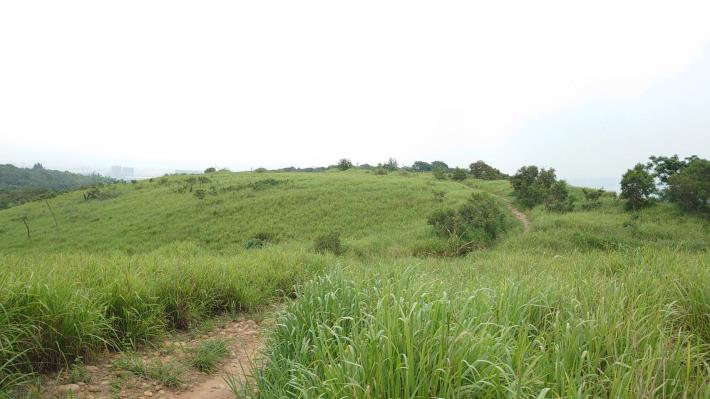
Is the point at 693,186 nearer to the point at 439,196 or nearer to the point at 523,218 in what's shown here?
the point at 523,218

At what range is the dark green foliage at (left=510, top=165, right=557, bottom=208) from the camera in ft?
100

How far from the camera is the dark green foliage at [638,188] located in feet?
79.6

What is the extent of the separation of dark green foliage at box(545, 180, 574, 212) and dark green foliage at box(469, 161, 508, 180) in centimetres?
2500

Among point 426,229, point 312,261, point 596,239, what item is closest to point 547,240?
point 596,239

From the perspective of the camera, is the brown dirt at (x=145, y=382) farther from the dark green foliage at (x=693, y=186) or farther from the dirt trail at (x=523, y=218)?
the dark green foliage at (x=693, y=186)

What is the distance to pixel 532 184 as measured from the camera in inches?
1273

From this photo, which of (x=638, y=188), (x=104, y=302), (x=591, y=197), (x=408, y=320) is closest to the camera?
(x=408, y=320)

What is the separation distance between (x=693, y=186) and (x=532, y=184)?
11.7m

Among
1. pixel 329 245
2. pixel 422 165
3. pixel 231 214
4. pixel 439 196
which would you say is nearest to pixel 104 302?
pixel 329 245

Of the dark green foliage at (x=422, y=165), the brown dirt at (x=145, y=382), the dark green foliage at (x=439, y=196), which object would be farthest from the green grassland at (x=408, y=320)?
the dark green foliage at (x=422, y=165)

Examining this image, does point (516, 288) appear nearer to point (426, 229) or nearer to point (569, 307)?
point (569, 307)

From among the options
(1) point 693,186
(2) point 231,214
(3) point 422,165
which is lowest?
(2) point 231,214

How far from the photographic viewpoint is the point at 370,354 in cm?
224

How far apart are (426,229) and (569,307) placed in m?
19.1
